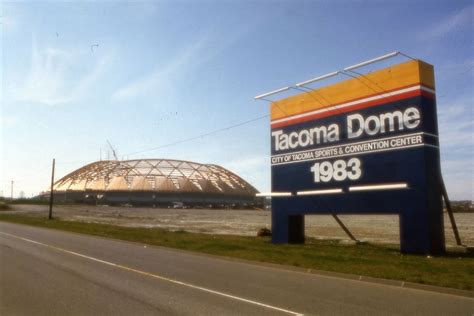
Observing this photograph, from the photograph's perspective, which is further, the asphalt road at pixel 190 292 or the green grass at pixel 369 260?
the green grass at pixel 369 260

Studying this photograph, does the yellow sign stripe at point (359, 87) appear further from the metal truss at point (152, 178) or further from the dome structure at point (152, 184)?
the metal truss at point (152, 178)

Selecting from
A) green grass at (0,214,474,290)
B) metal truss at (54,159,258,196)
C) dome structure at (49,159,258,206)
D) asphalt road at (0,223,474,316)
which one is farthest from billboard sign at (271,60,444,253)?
metal truss at (54,159,258,196)

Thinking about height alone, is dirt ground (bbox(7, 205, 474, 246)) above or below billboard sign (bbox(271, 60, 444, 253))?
below

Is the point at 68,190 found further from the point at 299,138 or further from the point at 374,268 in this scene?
the point at 374,268

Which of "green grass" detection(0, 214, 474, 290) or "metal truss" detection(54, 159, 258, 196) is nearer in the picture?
"green grass" detection(0, 214, 474, 290)

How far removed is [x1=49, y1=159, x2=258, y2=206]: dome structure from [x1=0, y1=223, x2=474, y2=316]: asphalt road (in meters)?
115

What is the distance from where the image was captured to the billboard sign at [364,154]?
55.0 feet

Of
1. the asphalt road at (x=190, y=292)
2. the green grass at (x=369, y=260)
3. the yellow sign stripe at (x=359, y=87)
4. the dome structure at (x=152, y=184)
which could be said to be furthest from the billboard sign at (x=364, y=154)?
the dome structure at (x=152, y=184)

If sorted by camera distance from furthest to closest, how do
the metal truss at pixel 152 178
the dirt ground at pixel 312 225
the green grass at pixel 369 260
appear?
the metal truss at pixel 152 178, the dirt ground at pixel 312 225, the green grass at pixel 369 260

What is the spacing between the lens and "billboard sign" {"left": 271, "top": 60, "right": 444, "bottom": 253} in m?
16.8

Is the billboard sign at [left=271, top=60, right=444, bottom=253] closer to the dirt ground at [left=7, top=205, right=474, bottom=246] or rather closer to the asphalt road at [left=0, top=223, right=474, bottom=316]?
the dirt ground at [left=7, top=205, right=474, bottom=246]

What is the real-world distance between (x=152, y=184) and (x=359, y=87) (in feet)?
374

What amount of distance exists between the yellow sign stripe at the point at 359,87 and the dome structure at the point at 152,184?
10728 cm

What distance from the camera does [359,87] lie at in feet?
63.5
